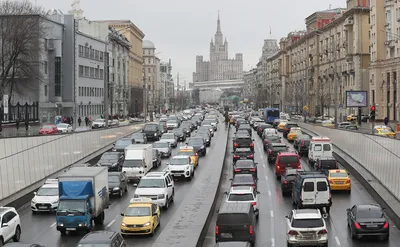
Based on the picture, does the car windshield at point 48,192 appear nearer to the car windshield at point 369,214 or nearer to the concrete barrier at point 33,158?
the concrete barrier at point 33,158

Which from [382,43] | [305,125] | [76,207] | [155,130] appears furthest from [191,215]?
[382,43]

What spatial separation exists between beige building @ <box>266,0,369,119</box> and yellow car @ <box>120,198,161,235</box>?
3829cm

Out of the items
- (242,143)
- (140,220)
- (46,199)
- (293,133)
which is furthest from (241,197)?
(293,133)

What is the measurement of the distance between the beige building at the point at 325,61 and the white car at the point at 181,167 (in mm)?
23930

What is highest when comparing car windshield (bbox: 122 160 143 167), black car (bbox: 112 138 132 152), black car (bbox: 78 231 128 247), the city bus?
the city bus

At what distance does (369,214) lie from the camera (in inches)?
926

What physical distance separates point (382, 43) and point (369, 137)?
4971 cm

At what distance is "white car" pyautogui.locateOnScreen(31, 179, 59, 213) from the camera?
2977 cm

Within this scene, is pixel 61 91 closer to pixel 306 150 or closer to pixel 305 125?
pixel 305 125

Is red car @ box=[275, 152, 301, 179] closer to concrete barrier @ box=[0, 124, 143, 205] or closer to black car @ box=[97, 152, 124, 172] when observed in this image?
black car @ box=[97, 152, 124, 172]

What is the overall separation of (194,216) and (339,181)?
11.8 meters

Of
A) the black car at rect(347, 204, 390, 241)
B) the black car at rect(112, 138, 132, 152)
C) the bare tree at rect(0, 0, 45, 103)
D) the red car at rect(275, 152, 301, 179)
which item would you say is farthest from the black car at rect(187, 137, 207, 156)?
the black car at rect(347, 204, 390, 241)

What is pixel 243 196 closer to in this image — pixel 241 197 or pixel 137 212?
pixel 241 197

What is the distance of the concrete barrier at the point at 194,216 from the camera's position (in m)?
21.8
